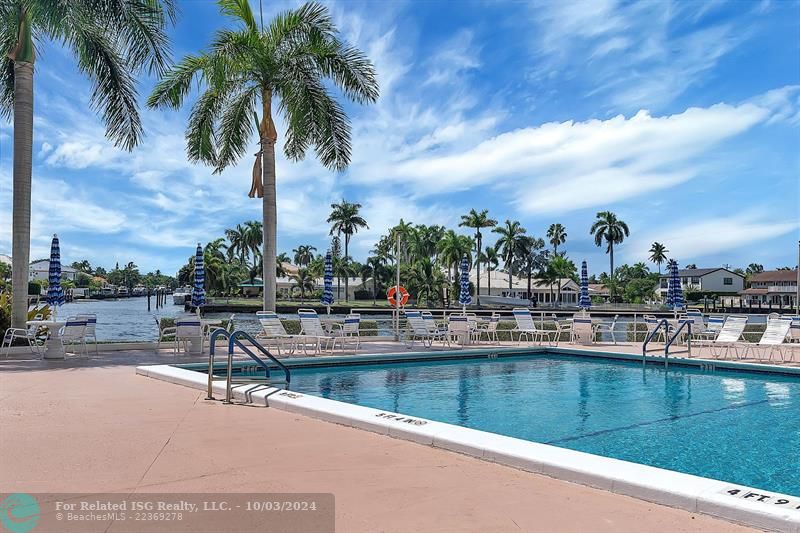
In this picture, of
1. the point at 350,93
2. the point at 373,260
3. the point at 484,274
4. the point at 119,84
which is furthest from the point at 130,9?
the point at 484,274

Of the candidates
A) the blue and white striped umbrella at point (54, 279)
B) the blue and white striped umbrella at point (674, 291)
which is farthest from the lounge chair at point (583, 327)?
the blue and white striped umbrella at point (54, 279)

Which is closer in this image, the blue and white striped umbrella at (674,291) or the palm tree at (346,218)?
the blue and white striped umbrella at (674,291)

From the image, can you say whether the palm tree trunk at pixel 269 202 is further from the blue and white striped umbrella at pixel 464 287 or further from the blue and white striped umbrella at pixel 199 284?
the blue and white striped umbrella at pixel 464 287

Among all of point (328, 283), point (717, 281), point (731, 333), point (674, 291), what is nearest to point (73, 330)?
point (328, 283)

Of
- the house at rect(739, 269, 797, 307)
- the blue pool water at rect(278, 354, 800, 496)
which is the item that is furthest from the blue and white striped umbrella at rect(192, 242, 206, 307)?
the house at rect(739, 269, 797, 307)

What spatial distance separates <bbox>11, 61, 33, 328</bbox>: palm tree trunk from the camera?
1380 centimetres

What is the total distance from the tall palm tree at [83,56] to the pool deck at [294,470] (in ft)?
28.4

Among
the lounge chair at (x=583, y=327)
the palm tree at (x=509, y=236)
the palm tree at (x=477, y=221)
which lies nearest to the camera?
the lounge chair at (x=583, y=327)

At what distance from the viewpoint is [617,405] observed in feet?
30.1

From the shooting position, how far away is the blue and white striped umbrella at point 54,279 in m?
14.4

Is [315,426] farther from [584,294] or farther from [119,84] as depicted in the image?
[584,294]

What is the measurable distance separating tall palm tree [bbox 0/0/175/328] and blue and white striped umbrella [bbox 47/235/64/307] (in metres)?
0.67

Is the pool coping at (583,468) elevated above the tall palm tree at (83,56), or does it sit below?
below

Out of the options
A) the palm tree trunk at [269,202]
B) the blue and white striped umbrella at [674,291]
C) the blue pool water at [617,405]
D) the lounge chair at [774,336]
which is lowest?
the blue pool water at [617,405]
